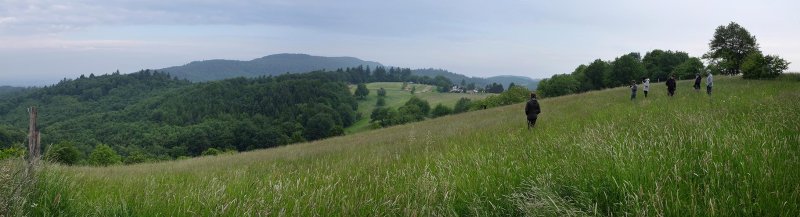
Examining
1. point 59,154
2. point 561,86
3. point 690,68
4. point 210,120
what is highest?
point 690,68

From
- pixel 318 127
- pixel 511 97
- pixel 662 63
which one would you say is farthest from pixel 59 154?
pixel 318 127

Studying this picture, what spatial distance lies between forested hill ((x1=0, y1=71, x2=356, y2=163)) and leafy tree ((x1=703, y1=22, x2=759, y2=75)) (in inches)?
2982

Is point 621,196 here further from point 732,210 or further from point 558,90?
point 558,90

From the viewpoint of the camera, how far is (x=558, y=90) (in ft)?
263

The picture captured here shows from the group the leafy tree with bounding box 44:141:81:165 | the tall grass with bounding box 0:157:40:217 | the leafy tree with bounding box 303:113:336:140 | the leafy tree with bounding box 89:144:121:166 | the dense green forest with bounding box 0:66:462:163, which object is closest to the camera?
the tall grass with bounding box 0:157:40:217

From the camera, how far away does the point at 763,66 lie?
2822 cm

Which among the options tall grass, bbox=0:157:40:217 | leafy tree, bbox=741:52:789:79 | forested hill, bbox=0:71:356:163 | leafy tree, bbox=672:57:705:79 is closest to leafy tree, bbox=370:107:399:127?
forested hill, bbox=0:71:356:163

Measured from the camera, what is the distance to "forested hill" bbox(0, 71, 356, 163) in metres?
110

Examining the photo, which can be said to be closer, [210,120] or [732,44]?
[732,44]

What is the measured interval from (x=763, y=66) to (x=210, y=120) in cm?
15390

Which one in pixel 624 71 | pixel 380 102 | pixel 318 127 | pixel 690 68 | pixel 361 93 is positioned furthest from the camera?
pixel 361 93

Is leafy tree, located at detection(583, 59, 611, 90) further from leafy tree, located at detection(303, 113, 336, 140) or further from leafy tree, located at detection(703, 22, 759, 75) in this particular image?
leafy tree, located at detection(303, 113, 336, 140)

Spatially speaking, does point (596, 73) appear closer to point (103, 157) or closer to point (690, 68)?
point (690, 68)

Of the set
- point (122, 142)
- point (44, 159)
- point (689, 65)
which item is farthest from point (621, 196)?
point (122, 142)
